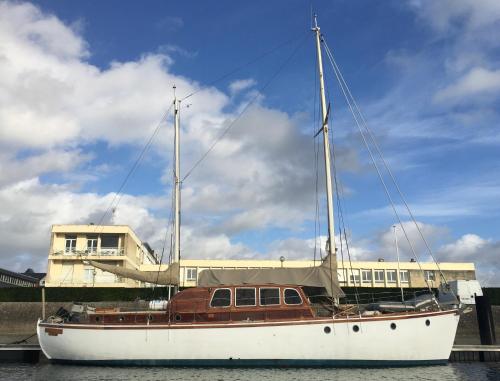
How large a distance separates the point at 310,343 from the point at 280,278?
3.27 m

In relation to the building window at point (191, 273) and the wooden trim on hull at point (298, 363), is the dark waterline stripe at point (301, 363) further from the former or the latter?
the building window at point (191, 273)

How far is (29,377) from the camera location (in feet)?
61.1

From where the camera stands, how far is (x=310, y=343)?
1980 centimetres

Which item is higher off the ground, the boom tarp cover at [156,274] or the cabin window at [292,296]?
the boom tarp cover at [156,274]

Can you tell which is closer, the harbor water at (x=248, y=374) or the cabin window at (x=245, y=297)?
the harbor water at (x=248, y=374)

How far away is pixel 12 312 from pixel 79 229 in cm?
1906

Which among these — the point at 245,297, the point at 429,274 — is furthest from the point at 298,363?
the point at 429,274

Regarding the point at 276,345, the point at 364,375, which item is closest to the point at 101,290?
the point at 276,345

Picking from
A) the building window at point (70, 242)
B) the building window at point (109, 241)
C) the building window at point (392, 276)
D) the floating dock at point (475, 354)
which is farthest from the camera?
the building window at point (392, 276)

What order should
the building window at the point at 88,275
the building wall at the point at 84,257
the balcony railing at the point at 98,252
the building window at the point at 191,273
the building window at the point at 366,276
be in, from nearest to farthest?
the building wall at the point at 84,257, the building window at the point at 88,275, the balcony railing at the point at 98,252, the building window at the point at 191,273, the building window at the point at 366,276

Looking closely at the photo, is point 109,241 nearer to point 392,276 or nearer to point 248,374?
point 392,276

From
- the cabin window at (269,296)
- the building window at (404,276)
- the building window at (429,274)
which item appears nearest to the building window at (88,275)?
the cabin window at (269,296)

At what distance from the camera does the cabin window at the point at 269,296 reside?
20.8 m

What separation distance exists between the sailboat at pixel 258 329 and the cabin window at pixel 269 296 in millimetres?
46
